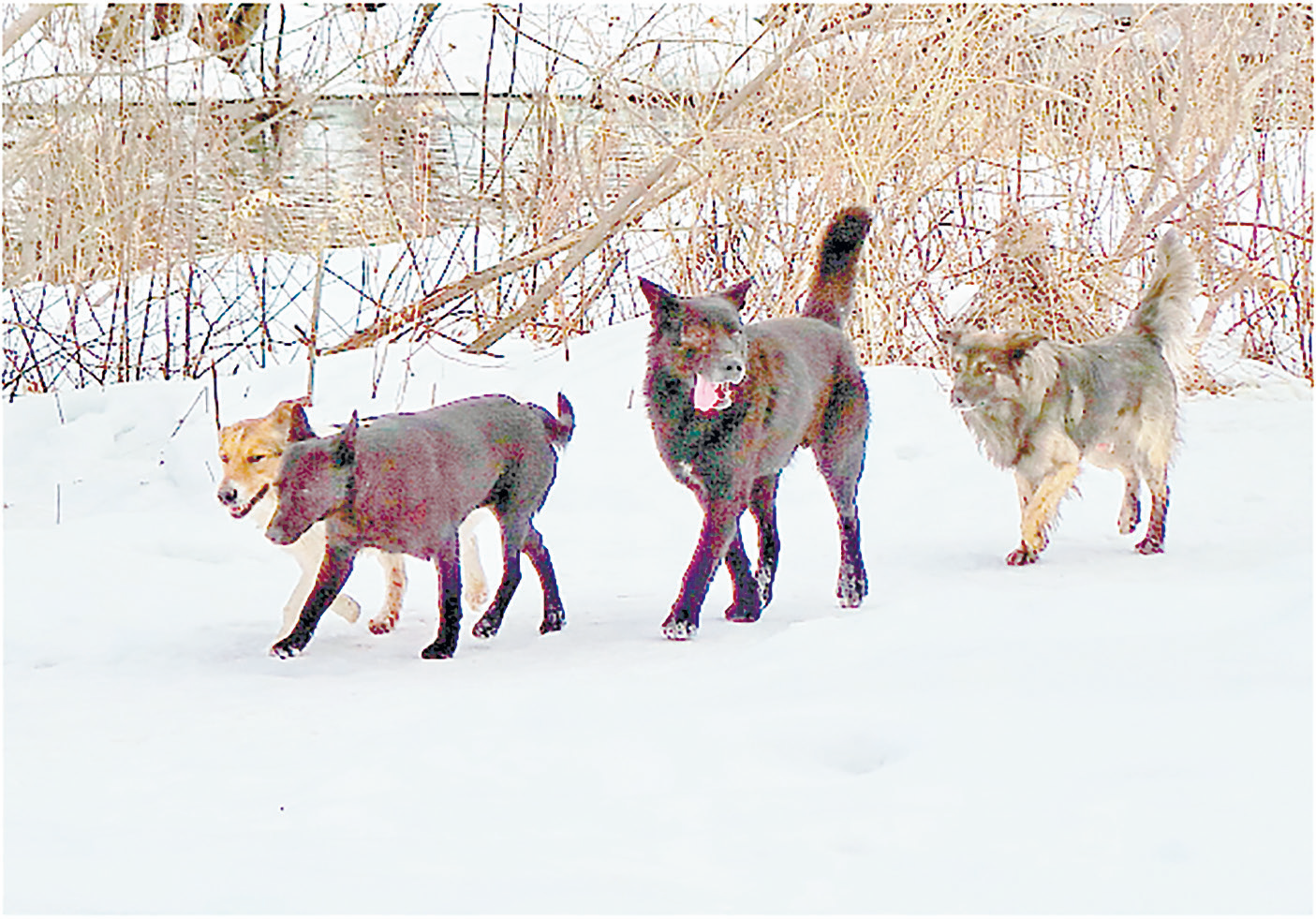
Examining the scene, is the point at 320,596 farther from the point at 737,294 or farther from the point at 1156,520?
the point at 1156,520

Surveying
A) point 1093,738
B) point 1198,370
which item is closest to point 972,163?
point 1198,370

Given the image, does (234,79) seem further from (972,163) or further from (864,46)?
(972,163)

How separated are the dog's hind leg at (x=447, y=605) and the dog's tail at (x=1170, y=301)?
245 centimetres

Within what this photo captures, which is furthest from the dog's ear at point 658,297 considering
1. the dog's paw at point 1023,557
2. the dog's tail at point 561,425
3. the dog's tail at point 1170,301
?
the dog's tail at point 1170,301

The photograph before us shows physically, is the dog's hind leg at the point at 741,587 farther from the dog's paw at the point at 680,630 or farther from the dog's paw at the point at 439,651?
the dog's paw at the point at 439,651

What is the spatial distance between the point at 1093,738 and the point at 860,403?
1458mm

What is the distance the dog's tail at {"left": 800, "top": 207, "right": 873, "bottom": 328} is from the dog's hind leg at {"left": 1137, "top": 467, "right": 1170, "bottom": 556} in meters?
1.13

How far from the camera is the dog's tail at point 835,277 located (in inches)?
151

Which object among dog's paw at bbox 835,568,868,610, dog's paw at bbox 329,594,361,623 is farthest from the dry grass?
dog's paw at bbox 329,594,361,623

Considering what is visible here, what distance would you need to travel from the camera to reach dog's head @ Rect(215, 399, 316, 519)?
10.5 feet

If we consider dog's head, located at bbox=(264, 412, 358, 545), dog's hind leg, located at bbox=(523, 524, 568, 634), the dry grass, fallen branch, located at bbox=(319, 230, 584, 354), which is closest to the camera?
dog's head, located at bbox=(264, 412, 358, 545)

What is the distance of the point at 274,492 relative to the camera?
3.38 m

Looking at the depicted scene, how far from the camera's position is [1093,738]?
2.38m

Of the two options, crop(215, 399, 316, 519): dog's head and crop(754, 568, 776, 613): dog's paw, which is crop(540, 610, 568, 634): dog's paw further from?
crop(215, 399, 316, 519): dog's head
